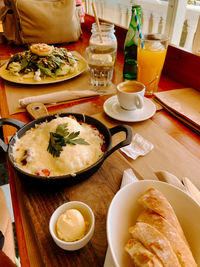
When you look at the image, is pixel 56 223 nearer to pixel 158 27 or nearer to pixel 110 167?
pixel 110 167

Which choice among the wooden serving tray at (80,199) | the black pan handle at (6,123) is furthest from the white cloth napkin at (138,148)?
the black pan handle at (6,123)

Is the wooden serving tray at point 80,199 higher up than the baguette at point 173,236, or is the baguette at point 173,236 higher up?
the baguette at point 173,236

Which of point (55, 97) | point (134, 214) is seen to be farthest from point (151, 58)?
point (134, 214)

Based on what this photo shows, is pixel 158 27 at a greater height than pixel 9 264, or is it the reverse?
pixel 158 27

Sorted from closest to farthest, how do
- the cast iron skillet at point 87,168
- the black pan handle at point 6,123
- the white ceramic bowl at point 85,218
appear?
the white ceramic bowl at point 85,218 < the cast iron skillet at point 87,168 < the black pan handle at point 6,123

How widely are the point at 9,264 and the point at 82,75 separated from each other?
1041 mm

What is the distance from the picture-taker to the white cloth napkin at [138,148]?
750 millimetres

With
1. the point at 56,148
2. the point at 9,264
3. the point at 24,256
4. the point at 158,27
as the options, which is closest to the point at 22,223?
the point at 24,256

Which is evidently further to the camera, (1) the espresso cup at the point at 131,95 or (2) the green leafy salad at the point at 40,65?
(2) the green leafy salad at the point at 40,65

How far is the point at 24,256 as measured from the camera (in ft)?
1.59

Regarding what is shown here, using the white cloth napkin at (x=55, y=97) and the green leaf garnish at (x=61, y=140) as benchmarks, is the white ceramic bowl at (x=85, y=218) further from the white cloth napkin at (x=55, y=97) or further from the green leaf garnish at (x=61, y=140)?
the white cloth napkin at (x=55, y=97)

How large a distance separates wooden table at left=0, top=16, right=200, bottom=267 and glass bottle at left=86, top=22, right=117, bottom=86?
107mm

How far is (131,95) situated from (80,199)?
48 cm

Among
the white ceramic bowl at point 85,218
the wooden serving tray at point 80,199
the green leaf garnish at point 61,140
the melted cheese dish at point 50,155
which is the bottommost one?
the wooden serving tray at point 80,199
